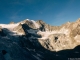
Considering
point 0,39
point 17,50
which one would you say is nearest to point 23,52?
point 17,50

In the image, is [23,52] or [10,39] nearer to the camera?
[23,52]

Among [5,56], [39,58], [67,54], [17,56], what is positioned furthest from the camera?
[67,54]

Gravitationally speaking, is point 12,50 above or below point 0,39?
below

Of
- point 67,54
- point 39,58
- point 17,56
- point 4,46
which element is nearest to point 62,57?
point 67,54

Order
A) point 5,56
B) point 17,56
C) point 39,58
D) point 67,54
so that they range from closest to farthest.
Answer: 1. point 5,56
2. point 17,56
3. point 39,58
4. point 67,54

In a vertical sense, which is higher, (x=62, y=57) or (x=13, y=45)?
(x=13, y=45)

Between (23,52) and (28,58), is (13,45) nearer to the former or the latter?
(23,52)

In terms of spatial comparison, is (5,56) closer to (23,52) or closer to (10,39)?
(23,52)

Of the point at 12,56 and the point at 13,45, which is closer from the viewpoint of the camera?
the point at 12,56

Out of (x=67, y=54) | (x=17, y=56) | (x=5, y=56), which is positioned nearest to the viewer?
(x=5, y=56)
